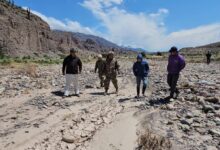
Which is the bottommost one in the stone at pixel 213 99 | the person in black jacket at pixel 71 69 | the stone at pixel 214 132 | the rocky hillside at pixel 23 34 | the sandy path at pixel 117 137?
the sandy path at pixel 117 137

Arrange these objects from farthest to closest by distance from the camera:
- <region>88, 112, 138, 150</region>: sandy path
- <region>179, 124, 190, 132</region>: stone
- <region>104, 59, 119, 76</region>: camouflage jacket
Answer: <region>104, 59, 119, 76</region>: camouflage jacket
<region>179, 124, 190, 132</region>: stone
<region>88, 112, 138, 150</region>: sandy path

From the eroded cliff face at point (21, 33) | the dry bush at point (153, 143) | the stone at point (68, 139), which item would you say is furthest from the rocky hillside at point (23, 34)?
the dry bush at point (153, 143)

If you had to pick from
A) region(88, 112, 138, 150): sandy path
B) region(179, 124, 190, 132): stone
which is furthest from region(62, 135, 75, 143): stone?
region(179, 124, 190, 132): stone

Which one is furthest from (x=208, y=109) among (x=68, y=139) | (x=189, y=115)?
(x=68, y=139)

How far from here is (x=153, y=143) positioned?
24.4 feet

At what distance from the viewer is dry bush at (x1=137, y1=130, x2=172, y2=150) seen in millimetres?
7387

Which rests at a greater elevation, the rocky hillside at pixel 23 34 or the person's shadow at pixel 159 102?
the rocky hillside at pixel 23 34

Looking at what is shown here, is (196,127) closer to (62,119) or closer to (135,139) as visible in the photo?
(135,139)

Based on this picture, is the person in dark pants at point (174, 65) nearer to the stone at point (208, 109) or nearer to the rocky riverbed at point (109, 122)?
the rocky riverbed at point (109, 122)

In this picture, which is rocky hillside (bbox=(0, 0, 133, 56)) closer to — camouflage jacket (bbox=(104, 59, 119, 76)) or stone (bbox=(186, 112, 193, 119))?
camouflage jacket (bbox=(104, 59, 119, 76))

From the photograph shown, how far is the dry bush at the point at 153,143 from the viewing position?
24.2 feet

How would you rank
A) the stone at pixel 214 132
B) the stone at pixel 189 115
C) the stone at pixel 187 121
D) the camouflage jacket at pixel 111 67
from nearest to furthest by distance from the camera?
the stone at pixel 214 132 < the stone at pixel 187 121 < the stone at pixel 189 115 < the camouflage jacket at pixel 111 67

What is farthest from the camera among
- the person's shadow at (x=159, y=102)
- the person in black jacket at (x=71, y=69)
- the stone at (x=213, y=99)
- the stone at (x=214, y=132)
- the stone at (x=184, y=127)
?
the person in black jacket at (x=71, y=69)

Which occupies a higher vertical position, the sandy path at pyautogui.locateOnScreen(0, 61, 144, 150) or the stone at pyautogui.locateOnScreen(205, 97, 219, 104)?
the stone at pyautogui.locateOnScreen(205, 97, 219, 104)
